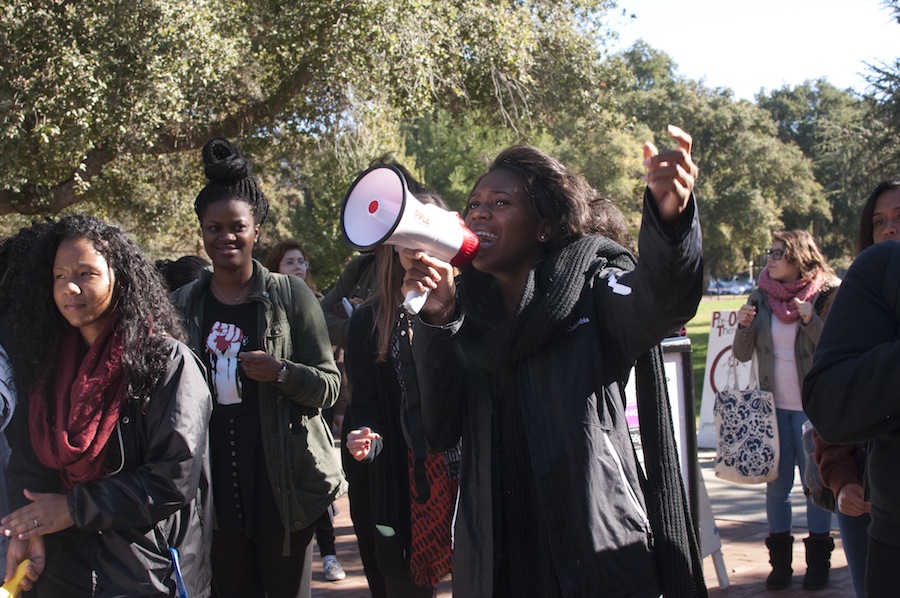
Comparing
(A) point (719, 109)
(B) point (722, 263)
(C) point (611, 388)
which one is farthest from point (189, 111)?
(B) point (722, 263)

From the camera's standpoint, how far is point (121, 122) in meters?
9.74

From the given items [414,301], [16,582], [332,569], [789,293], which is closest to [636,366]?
[414,301]

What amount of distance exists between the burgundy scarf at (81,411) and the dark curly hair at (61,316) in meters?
0.06

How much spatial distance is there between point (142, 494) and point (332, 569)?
3.30m

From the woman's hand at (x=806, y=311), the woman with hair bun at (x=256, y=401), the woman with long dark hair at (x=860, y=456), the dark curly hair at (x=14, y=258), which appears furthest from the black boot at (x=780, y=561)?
the dark curly hair at (x=14, y=258)

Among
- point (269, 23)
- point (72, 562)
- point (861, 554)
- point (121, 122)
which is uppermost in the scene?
point (269, 23)

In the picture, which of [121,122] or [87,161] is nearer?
[121,122]

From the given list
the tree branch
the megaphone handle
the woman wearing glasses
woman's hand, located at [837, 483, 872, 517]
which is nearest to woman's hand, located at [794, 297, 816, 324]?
the woman wearing glasses

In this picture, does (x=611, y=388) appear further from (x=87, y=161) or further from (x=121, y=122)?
(x=87, y=161)

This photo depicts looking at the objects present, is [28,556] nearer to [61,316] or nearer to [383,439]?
[61,316]

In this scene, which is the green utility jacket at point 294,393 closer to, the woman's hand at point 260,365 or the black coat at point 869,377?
the woman's hand at point 260,365

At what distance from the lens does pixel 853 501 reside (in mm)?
2764

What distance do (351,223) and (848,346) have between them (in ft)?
4.36

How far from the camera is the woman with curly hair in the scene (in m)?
2.75
